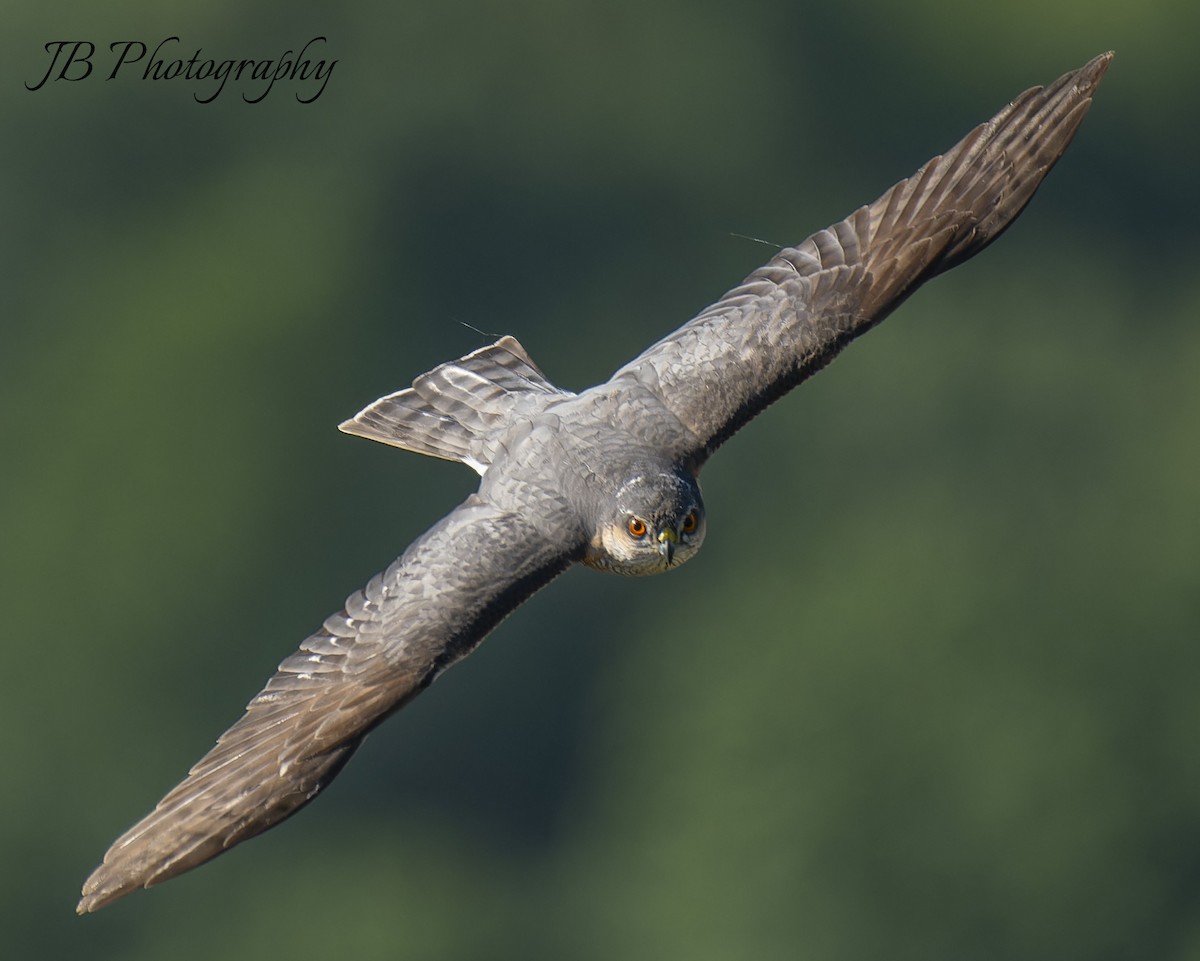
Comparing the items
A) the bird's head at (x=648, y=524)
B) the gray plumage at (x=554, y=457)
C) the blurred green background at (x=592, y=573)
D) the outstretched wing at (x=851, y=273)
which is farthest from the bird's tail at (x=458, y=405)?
the blurred green background at (x=592, y=573)

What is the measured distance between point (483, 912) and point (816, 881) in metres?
8.95

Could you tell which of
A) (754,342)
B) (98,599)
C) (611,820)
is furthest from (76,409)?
(754,342)

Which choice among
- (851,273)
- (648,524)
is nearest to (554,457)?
(648,524)

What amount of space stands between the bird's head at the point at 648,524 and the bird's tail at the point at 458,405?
156 cm

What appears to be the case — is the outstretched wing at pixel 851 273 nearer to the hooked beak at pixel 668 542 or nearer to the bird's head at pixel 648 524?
the bird's head at pixel 648 524

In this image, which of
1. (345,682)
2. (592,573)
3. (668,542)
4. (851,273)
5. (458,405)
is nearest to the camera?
(345,682)

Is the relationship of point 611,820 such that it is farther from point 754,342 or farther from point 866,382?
point 754,342

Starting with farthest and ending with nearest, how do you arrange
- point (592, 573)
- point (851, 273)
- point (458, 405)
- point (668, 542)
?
point (592, 573), point (458, 405), point (851, 273), point (668, 542)

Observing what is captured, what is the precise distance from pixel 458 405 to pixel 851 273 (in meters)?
2.64

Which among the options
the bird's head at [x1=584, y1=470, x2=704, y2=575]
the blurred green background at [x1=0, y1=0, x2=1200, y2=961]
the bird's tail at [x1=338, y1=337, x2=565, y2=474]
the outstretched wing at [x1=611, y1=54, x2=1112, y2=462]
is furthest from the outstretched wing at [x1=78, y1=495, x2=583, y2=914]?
the blurred green background at [x1=0, y1=0, x2=1200, y2=961]

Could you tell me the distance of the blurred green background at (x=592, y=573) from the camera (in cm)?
4272

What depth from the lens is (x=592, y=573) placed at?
48500mm

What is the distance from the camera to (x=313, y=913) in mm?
43250

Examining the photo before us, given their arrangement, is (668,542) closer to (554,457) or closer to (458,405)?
(554,457)
